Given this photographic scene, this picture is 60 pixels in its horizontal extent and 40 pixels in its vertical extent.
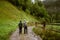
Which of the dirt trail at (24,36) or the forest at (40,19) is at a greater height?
the forest at (40,19)

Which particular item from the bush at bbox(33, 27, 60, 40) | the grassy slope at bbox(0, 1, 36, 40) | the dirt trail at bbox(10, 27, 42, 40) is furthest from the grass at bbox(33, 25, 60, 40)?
the grassy slope at bbox(0, 1, 36, 40)

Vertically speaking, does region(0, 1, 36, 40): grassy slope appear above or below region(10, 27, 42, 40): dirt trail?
above

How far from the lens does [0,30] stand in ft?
15.0

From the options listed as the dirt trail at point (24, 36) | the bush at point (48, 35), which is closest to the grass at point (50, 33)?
the bush at point (48, 35)

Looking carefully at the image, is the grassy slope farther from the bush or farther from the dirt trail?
the bush

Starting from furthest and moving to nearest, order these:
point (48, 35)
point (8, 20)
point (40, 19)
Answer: point (8, 20), point (40, 19), point (48, 35)

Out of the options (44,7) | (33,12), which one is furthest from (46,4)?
(33,12)

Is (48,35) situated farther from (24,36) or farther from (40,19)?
(24,36)

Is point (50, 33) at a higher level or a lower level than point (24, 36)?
higher

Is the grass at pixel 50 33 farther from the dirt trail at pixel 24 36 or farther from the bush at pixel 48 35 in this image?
the dirt trail at pixel 24 36

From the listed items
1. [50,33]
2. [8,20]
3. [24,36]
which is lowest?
[24,36]

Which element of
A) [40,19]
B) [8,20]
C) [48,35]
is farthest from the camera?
[8,20]

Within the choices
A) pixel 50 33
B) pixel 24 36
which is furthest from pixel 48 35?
pixel 24 36

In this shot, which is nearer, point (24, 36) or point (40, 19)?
point (40, 19)
